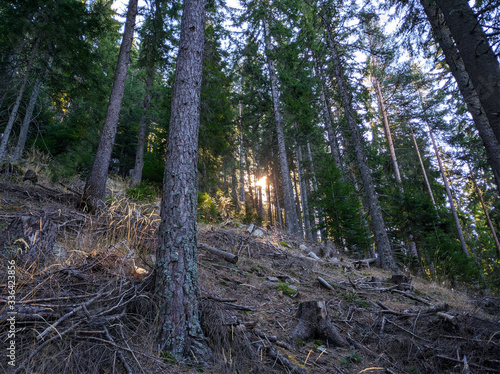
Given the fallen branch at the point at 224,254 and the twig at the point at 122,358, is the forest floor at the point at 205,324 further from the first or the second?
the fallen branch at the point at 224,254

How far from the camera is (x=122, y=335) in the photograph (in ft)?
6.97

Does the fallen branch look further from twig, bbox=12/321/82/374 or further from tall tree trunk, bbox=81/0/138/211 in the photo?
twig, bbox=12/321/82/374

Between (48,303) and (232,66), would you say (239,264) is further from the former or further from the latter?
(232,66)

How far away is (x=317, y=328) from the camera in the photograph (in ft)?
11.1

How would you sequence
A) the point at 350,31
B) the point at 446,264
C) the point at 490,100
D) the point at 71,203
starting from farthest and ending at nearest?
the point at 350,31 → the point at 446,264 → the point at 71,203 → the point at 490,100

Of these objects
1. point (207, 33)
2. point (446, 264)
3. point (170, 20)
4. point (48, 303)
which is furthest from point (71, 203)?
point (446, 264)

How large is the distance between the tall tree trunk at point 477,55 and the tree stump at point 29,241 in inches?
264

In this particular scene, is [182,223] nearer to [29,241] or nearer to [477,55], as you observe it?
[29,241]

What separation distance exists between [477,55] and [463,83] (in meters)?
2.44

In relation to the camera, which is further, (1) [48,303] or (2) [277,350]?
(2) [277,350]

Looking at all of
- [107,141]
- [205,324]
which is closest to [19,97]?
[107,141]

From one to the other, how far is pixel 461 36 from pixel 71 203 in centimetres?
969

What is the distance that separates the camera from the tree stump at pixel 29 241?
2.76 m

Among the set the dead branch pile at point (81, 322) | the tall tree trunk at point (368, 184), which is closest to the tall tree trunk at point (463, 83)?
the tall tree trunk at point (368, 184)
